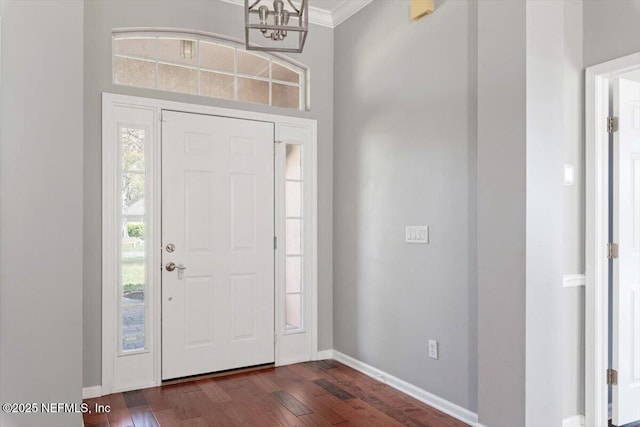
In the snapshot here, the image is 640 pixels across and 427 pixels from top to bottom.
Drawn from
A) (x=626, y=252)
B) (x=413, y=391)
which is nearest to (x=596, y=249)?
(x=626, y=252)

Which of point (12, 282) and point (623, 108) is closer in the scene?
point (12, 282)

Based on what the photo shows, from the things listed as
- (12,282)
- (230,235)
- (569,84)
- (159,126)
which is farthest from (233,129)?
(569,84)

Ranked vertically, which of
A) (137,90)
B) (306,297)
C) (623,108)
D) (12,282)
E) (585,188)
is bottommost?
(306,297)

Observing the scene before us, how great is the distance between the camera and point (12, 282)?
238 cm

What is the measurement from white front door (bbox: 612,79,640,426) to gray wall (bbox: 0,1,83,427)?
3125mm

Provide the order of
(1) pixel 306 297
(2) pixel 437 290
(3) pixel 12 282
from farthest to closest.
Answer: (1) pixel 306 297 → (2) pixel 437 290 → (3) pixel 12 282

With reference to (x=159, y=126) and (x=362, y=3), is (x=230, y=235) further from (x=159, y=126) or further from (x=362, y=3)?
(x=362, y=3)

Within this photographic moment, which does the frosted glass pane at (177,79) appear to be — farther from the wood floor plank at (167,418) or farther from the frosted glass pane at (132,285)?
the wood floor plank at (167,418)

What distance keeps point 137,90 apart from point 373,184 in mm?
1919

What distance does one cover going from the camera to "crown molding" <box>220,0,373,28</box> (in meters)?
3.96

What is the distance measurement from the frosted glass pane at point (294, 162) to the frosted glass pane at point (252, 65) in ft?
2.16

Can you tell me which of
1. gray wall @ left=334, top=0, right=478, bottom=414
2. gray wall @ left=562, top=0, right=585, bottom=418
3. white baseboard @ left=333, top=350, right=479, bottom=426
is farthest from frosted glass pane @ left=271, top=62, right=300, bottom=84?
white baseboard @ left=333, top=350, right=479, bottom=426

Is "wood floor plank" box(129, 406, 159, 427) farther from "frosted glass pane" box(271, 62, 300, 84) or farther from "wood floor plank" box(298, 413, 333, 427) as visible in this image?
"frosted glass pane" box(271, 62, 300, 84)

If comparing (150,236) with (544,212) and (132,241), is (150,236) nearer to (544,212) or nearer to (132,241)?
(132,241)
